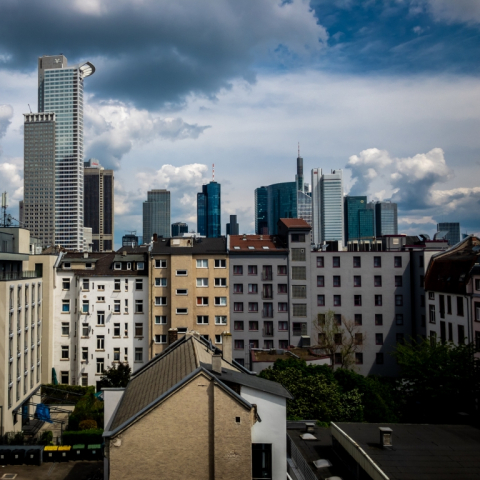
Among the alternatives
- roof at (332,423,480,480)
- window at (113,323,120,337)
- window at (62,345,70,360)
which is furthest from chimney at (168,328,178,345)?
window at (62,345,70,360)

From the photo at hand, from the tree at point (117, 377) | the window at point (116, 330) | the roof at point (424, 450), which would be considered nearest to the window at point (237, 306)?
the window at point (116, 330)

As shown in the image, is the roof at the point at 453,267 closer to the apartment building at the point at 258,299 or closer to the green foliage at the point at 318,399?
the apartment building at the point at 258,299

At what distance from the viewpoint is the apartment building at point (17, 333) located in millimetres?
42250

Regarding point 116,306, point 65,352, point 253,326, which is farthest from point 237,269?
point 65,352

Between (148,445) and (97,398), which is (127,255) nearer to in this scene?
(97,398)

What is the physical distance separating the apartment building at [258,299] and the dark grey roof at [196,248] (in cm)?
212

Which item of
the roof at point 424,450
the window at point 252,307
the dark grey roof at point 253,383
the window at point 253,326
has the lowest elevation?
the window at point 253,326

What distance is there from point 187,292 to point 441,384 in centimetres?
3414

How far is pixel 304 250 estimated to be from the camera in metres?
71.2

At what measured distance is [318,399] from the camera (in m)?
41.3

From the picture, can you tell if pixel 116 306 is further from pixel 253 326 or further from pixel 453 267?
pixel 453 267

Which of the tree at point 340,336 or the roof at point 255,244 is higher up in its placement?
the roof at point 255,244

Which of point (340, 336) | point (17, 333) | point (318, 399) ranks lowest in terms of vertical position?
point (318, 399)

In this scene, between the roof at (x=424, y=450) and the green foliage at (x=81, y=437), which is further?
the green foliage at (x=81, y=437)
